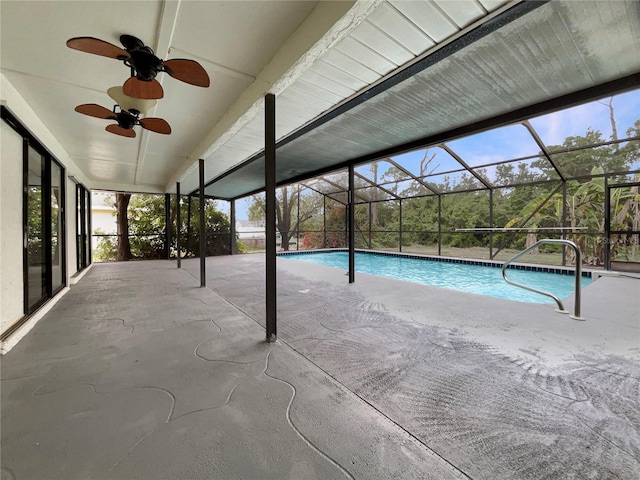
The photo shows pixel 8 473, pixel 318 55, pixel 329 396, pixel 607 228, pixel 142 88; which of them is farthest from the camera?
pixel 607 228

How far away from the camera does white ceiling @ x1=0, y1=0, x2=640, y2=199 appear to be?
176 cm

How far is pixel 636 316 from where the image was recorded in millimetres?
2912

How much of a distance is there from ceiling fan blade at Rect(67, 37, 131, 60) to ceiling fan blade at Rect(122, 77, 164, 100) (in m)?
0.18

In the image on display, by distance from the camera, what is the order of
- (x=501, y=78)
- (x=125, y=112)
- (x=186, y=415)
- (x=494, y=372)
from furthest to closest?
(x=125, y=112) < (x=501, y=78) < (x=494, y=372) < (x=186, y=415)

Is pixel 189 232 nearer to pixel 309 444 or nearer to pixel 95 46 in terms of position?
pixel 95 46

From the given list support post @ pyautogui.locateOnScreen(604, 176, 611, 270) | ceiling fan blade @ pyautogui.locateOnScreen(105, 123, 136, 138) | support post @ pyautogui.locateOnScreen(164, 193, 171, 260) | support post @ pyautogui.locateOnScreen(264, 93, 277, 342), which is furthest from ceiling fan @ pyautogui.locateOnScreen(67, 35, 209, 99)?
support post @ pyautogui.locateOnScreen(604, 176, 611, 270)

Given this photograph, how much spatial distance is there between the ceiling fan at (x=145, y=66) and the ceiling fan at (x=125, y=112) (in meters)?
0.37

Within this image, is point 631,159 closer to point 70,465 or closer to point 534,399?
point 534,399

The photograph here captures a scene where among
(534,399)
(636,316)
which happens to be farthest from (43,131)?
(636,316)

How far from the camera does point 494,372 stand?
1887 millimetres

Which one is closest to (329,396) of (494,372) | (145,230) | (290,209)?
(494,372)

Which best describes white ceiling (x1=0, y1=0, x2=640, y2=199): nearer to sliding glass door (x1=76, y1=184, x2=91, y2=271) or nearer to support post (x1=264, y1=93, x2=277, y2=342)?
support post (x1=264, y1=93, x2=277, y2=342)

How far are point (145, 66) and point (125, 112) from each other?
3.67 ft

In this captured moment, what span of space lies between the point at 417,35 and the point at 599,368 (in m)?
→ 2.69
